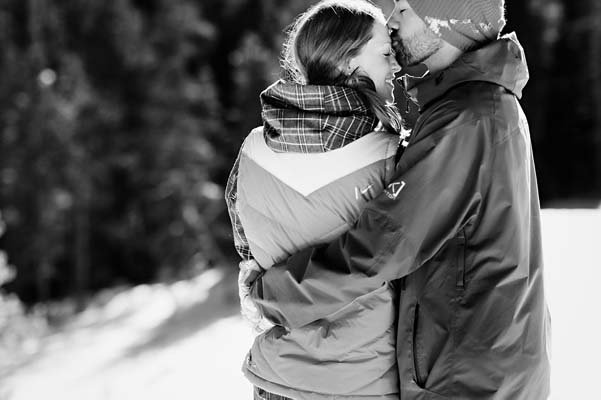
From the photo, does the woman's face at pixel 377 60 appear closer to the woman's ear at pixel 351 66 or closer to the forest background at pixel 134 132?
the woman's ear at pixel 351 66

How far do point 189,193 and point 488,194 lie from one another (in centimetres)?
1968

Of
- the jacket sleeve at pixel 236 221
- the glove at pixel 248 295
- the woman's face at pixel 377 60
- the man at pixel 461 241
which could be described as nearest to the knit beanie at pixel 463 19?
the man at pixel 461 241

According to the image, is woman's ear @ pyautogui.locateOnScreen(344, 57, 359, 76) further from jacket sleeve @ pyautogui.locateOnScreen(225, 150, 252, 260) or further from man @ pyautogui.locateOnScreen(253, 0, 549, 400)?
jacket sleeve @ pyautogui.locateOnScreen(225, 150, 252, 260)

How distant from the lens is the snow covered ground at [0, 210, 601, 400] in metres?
4.62

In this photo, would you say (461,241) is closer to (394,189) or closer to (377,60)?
(394,189)

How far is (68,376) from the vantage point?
11.0 meters

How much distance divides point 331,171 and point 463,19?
0.52m

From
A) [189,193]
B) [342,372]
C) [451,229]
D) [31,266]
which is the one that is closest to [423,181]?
[451,229]

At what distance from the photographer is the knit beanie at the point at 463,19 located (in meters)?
1.78

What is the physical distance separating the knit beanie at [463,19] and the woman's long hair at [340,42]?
0.16m

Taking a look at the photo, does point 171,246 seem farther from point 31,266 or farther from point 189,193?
point 31,266

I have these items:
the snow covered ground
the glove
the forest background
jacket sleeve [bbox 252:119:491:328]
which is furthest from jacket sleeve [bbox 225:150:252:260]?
the forest background

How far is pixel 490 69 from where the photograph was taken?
5.71ft

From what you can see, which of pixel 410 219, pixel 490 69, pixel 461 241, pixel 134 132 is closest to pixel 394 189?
pixel 410 219
